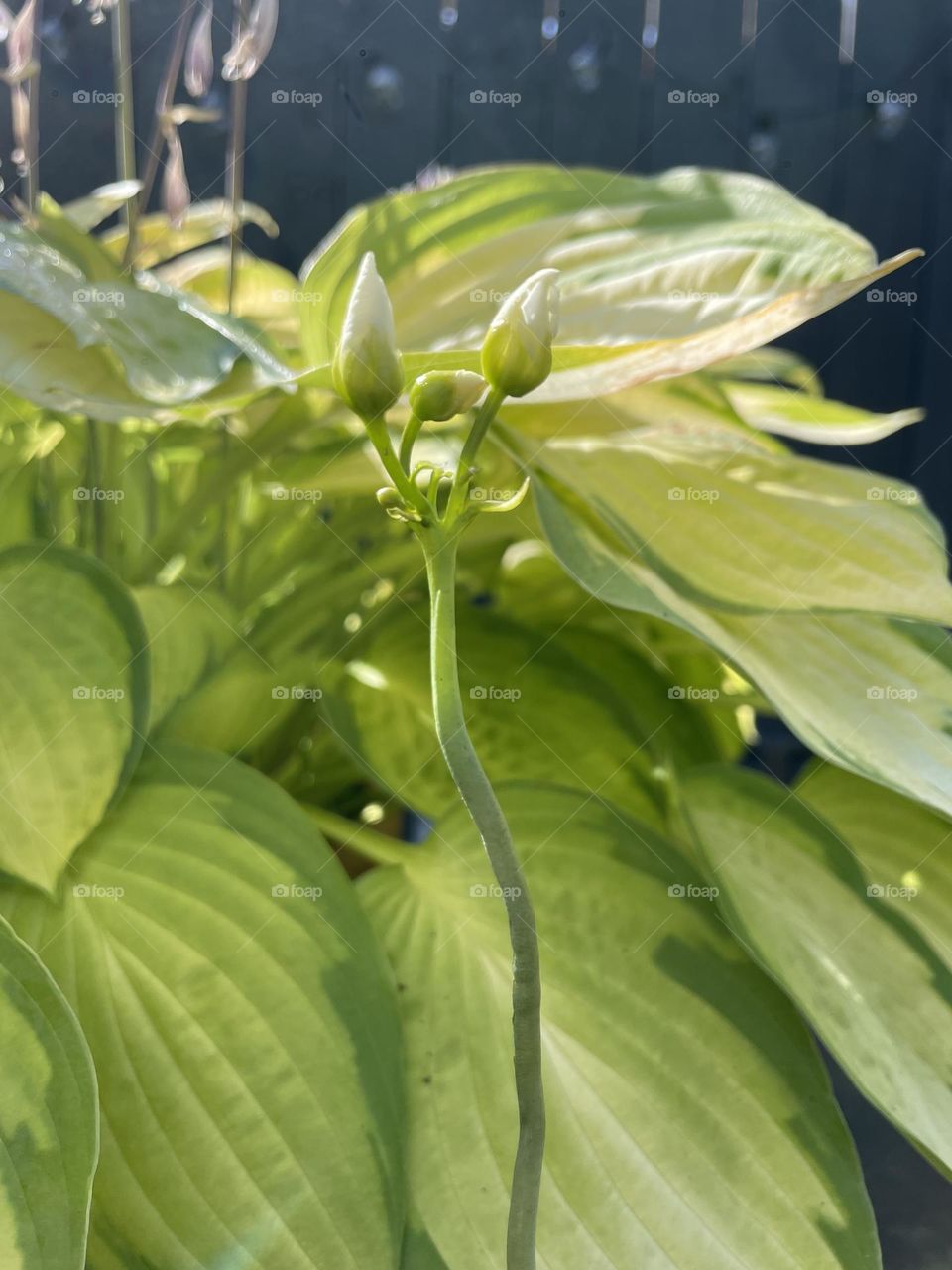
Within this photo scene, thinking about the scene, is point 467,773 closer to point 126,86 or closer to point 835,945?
point 835,945

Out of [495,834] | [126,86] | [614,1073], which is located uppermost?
[126,86]

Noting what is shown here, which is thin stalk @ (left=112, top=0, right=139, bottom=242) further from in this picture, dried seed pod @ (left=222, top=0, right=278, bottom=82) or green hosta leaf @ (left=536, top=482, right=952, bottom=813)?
green hosta leaf @ (left=536, top=482, right=952, bottom=813)

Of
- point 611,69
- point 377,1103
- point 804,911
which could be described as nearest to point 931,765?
point 804,911

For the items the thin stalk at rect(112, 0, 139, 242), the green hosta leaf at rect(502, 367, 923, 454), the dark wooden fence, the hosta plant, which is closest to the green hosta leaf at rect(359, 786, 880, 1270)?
the hosta plant

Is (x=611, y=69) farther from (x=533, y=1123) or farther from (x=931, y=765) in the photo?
(x=533, y=1123)

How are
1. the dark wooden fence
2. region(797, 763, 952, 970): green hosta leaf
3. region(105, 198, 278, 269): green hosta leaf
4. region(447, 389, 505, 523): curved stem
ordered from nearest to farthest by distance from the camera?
region(447, 389, 505, 523): curved stem < region(797, 763, 952, 970): green hosta leaf < region(105, 198, 278, 269): green hosta leaf < the dark wooden fence

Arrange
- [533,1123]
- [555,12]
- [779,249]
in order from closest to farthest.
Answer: [533,1123] < [779,249] < [555,12]

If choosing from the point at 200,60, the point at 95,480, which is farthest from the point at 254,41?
the point at 95,480

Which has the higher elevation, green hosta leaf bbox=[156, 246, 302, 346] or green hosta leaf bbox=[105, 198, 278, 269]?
green hosta leaf bbox=[105, 198, 278, 269]
